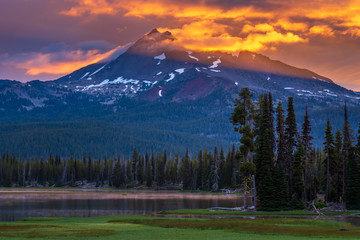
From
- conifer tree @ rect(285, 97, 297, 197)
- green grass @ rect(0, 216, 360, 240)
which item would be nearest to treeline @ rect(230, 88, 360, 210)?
conifer tree @ rect(285, 97, 297, 197)

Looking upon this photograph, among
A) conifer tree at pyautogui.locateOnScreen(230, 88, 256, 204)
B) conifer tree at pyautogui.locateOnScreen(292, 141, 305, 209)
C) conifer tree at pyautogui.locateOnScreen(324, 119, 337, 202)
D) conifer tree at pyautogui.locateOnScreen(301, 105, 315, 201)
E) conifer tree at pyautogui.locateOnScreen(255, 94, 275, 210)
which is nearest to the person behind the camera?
conifer tree at pyautogui.locateOnScreen(255, 94, 275, 210)

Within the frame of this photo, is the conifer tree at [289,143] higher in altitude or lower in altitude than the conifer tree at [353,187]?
higher

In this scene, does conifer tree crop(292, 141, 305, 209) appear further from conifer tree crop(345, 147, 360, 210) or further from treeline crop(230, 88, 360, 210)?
conifer tree crop(345, 147, 360, 210)

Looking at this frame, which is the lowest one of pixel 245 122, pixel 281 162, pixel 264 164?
pixel 264 164

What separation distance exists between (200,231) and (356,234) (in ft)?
53.6

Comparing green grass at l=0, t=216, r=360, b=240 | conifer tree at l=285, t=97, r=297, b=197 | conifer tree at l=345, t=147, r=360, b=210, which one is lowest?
green grass at l=0, t=216, r=360, b=240

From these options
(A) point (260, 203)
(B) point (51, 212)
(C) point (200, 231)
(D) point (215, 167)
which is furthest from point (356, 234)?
(D) point (215, 167)

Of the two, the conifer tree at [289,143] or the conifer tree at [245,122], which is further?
the conifer tree at [289,143]

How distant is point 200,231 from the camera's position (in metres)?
53.0

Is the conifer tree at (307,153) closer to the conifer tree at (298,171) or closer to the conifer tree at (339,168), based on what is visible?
the conifer tree at (298,171)

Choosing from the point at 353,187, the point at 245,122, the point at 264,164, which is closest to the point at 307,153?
the point at 264,164

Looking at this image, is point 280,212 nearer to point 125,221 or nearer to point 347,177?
point 347,177

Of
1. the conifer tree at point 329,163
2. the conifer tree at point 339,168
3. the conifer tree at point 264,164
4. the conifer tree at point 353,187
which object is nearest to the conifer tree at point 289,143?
the conifer tree at point 264,164

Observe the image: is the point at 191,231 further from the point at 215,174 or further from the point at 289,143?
the point at 215,174
